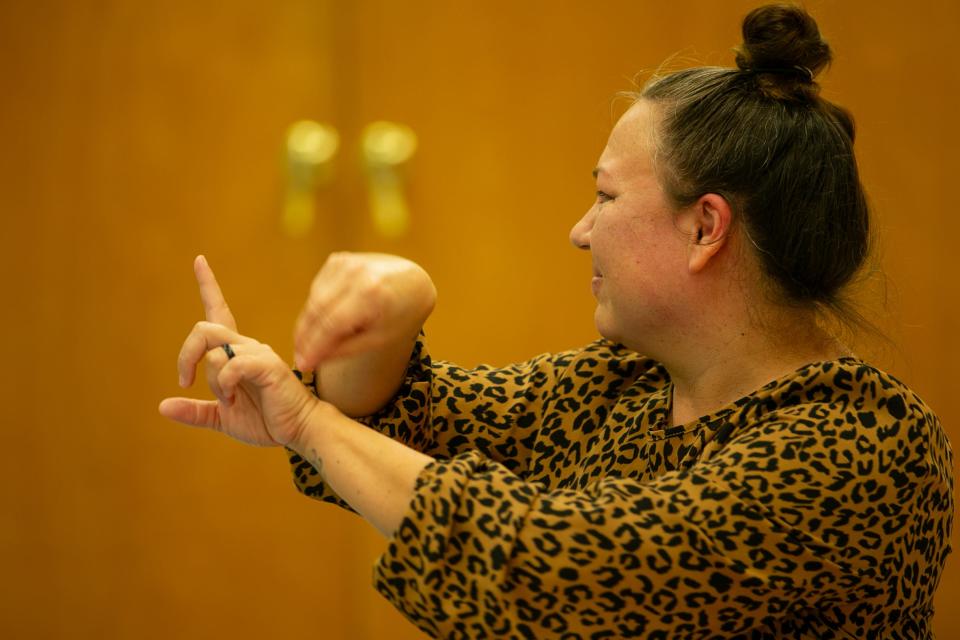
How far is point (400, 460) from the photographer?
1061mm

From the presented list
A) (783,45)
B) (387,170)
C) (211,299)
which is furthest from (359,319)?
(387,170)

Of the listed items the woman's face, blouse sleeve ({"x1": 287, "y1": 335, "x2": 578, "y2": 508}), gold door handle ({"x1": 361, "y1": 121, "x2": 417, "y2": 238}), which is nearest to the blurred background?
gold door handle ({"x1": 361, "y1": 121, "x2": 417, "y2": 238})

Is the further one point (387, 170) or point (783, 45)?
point (387, 170)

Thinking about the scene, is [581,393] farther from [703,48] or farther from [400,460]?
[703,48]

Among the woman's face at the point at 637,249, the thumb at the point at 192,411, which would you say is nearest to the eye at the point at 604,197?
the woman's face at the point at 637,249

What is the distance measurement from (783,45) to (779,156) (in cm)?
12

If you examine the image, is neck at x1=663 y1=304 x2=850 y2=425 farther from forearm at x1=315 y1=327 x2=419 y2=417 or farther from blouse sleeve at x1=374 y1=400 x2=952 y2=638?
forearm at x1=315 y1=327 x2=419 y2=417

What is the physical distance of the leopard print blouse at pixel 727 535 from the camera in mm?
997

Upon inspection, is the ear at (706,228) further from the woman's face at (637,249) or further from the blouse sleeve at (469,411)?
the blouse sleeve at (469,411)

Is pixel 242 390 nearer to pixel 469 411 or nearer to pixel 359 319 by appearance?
pixel 359 319

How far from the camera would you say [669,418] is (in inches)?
49.9

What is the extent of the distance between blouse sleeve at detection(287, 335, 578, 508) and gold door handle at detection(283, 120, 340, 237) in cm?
79

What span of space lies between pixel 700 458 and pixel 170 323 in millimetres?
1213

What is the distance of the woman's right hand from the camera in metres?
1.12
